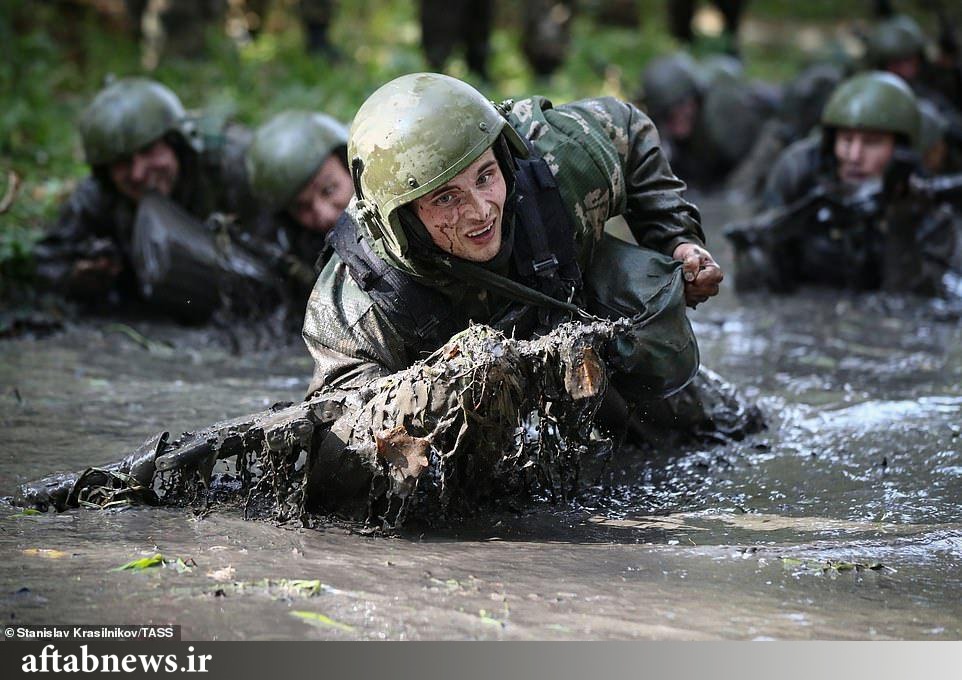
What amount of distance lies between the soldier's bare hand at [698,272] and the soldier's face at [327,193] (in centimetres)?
287

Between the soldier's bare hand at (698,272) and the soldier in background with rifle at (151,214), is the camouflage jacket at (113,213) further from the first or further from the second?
the soldier's bare hand at (698,272)

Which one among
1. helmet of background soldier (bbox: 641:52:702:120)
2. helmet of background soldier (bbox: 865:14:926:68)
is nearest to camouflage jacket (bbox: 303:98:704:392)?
helmet of background soldier (bbox: 865:14:926:68)

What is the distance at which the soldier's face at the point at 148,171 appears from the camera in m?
7.75

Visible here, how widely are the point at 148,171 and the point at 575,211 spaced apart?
13.8 ft

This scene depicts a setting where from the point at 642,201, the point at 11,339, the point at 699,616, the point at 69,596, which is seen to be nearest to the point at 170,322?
the point at 11,339

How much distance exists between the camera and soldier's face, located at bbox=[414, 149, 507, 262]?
3885mm

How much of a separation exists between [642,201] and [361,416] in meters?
1.37

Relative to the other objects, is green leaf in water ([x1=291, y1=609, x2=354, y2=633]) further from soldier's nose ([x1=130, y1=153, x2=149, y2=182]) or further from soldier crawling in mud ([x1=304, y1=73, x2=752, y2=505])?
soldier's nose ([x1=130, y1=153, x2=149, y2=182])

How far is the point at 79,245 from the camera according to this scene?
7.96m

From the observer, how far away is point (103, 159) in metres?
7.72

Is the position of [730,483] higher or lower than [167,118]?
lower

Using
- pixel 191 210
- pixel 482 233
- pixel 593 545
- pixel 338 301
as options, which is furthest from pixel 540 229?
pixel 191 210

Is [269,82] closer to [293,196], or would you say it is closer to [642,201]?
[293,196]

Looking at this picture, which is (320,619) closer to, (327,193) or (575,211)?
(575,211)
